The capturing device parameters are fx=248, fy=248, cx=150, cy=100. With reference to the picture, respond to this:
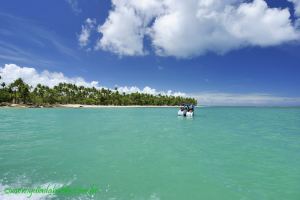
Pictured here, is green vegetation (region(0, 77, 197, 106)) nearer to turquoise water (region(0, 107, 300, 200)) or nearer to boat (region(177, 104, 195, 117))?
boat (region(177, 104, 195, 117))

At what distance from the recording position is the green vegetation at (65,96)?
→ 411 feet

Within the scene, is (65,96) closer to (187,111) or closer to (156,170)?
(187,111)

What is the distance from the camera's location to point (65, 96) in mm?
154750

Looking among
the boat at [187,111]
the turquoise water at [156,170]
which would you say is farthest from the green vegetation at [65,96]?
the turquoise water at [156,170]

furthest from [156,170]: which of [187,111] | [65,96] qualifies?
[65,96]

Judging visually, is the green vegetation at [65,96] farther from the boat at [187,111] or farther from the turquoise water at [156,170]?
the turquoise water at [156,170]

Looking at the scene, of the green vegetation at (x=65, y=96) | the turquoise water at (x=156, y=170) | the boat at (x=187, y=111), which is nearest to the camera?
the turquoise water at (x=156, y=170)

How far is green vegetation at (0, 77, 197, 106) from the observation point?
125 metres

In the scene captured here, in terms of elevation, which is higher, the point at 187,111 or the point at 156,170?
the point at 187,111

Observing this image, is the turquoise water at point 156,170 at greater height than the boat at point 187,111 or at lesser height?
lesser

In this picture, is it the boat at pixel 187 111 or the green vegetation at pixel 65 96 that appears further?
the green vegetation at pixel 65 96

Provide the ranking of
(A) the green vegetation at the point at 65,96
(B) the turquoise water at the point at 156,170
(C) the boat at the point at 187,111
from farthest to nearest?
(A) the green vegetation at the point at 65,96 → (C) the boat at the point at 187,111 → (B) the turquoise water at the point at 156,170

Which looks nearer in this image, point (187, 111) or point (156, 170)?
point (156, 170)

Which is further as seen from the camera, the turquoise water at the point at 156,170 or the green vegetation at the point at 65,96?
the green vegetation at the point at 65,96
